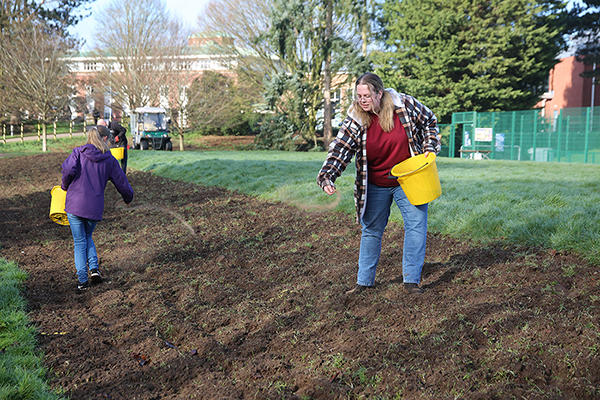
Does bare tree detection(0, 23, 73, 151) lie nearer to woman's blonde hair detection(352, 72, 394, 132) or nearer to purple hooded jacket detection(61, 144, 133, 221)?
purple hooded jacket detection(61, 144, 133, 221)

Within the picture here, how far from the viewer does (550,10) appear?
3109 centimetres

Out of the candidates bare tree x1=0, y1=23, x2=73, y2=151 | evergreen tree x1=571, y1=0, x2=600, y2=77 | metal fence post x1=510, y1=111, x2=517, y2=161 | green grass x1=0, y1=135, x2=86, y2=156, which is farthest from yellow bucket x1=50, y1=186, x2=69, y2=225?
evergreen tree x1=571, y1=0, x2=600, y2=77

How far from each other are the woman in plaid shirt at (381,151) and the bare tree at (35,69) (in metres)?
28.5

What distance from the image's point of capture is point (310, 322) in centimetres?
381

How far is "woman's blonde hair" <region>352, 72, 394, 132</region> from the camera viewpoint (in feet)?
12.8

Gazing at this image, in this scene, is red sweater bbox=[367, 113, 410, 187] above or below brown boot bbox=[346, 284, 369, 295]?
above

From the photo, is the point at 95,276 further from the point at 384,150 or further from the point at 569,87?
the point at 569,87

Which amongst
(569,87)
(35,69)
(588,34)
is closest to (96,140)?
(35,69)

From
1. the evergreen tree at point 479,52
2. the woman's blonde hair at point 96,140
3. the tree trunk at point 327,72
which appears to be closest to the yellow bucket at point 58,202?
the woman's blonde hair at point 96,140

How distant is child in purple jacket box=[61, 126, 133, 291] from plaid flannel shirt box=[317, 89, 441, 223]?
96.1 inches

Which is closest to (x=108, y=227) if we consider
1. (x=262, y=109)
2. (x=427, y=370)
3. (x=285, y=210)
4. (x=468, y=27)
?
(x=285, y=210)

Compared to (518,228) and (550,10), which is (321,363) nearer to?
(518,228)

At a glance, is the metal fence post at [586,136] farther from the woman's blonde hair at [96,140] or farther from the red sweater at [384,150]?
the woman's blonde hair at [96,140]

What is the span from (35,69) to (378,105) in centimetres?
2949
